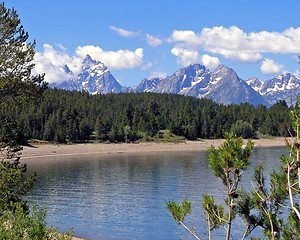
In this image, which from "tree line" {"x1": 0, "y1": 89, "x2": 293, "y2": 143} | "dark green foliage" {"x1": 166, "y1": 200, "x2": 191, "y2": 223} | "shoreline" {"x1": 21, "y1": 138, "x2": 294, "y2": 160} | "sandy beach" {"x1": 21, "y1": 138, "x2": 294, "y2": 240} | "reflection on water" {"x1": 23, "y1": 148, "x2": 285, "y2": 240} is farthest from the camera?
"tree line" {"x1": 0, "y1": 89, "x2": 293, "y2": 143}

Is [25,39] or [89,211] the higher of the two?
[25,39]

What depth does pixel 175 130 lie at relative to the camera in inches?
6727

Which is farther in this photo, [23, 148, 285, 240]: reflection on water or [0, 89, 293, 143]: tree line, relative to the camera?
[0, 89, 293, 143]: tree line

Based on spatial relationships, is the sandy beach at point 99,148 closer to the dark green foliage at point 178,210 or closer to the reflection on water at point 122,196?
the reflection on water at point 122,196

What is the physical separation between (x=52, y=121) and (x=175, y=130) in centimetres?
5682

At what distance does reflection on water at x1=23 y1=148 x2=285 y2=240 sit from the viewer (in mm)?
34312

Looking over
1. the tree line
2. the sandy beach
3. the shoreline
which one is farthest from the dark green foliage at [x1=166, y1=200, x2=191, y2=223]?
the tree line

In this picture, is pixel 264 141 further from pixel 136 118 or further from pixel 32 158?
pixel 32 158

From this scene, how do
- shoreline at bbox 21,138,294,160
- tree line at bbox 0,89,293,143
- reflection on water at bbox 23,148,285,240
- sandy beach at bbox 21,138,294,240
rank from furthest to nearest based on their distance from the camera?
1. tree line at bbox 0,89,293,143
2. shoreline at bbox 21,138,294,160
3. sandy beach at bbox 21,138,294,240
4. reflection on water at bbox 23,148,285,240

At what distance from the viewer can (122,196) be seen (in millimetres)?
49875

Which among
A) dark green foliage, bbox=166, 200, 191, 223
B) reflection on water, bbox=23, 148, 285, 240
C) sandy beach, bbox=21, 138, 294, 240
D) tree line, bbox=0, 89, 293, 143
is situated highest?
tree line, bbox=0, 89, 293, 143

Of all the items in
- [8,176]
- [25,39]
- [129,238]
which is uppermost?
[25,39]

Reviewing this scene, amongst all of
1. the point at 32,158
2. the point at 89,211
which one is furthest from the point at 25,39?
the point at 32,158

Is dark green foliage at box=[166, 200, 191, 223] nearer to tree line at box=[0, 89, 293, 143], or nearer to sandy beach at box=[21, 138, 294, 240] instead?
sandy beach at box=[21, 138, 294, 240]
